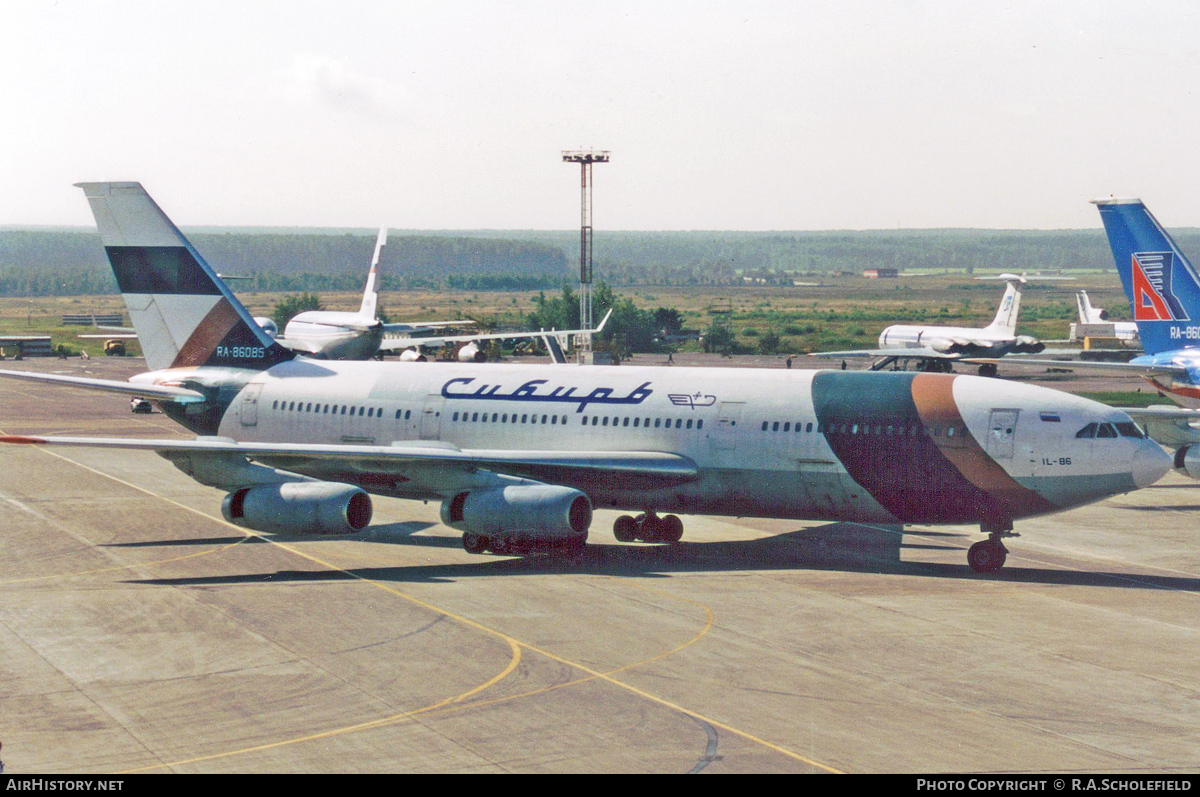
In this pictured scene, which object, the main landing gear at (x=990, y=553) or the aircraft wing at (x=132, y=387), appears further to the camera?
the aircraft wing at (x=132, y=387)

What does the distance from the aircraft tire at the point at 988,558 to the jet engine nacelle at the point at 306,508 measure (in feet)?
50.9

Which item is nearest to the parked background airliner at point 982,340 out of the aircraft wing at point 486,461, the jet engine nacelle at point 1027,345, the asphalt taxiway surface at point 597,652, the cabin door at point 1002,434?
the jet engine nacelle at point 1027,345

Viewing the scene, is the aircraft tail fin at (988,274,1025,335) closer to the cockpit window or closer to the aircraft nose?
the cockpit window

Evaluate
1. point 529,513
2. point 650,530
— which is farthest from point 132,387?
point 650,530

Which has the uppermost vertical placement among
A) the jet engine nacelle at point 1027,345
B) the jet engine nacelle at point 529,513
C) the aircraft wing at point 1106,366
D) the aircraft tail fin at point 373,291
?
the aircraft tail fin at point 373,291

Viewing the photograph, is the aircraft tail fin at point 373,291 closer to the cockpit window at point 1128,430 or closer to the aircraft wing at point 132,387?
the aircraft wing at point 132,387

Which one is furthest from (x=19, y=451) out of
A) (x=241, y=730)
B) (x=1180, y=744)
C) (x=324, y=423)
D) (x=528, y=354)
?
(x=528, y=354)

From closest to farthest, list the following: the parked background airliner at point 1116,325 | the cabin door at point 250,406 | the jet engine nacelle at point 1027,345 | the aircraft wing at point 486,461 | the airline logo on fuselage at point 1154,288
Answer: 1. the aircraft wing at point 486,461
2. the cabin door at point 250,406
3. the airline logo on fuselage at point 1154,288
4. the jet engine nacelle at point 1027,345
5. the parked background airliner at point 1116,325

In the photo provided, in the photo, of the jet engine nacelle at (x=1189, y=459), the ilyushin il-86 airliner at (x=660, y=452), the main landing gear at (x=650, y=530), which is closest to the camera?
the ilyushin il-86 airliner at (x=660, y=452)

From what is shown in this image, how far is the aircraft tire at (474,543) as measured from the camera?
119 feet

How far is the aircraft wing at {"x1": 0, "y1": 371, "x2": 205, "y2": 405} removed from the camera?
128ft

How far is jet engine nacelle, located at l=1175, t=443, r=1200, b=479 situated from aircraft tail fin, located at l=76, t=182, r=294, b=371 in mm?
30912

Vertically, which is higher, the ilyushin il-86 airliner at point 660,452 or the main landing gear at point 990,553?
the ilyushin il-86 airliner at point 660,452

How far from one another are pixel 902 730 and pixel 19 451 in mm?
51125
